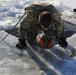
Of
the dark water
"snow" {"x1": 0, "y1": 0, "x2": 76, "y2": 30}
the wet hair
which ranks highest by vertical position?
the wet hair

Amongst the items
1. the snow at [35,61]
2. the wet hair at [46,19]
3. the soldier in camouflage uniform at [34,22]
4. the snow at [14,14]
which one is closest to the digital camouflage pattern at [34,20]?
the soldier in camouflage uniform at [34,22]

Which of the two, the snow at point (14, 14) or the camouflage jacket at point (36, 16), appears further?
the snow at point (14, 14)

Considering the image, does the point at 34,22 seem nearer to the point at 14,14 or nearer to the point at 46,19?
the point at 46,19

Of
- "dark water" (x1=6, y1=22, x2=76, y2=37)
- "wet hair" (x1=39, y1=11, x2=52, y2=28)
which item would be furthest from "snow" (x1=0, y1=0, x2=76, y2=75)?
"wet hair" (x1=39, y1=11, x2=52, y2=28)

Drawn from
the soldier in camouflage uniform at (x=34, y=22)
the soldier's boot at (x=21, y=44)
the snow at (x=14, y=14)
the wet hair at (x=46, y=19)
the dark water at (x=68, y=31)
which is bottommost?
the snow at (x=14, y=14)

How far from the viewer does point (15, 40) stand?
4.67 meters

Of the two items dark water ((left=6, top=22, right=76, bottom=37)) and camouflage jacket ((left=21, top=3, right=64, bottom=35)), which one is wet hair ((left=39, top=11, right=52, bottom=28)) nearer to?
camouflage jacket ((left=21, top=3, right=64, bottom=35))

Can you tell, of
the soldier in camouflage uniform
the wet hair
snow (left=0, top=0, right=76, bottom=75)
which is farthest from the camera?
the soldier in camouflage uniform

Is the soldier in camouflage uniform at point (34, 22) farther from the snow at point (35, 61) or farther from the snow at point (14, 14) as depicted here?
the snow at point (14, 14)

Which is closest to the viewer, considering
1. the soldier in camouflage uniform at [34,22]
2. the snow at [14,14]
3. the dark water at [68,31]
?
the soldier in camouflage uniform at [34,22]

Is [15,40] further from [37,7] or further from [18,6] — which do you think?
[18,6]

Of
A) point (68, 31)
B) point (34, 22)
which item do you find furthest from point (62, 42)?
point (68, 31)

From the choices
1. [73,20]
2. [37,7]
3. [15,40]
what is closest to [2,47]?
[15,40]

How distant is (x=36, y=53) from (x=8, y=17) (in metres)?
3.10
